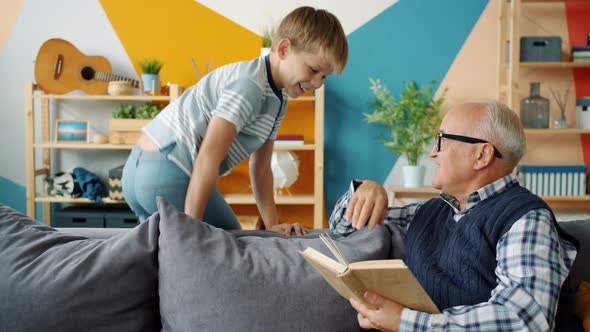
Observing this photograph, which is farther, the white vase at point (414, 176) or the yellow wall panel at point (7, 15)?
the yellow wall panel at point (7, 15)

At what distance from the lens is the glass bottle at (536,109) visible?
13.2 ft

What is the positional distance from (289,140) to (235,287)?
2800mm

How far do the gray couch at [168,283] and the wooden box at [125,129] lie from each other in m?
2.60

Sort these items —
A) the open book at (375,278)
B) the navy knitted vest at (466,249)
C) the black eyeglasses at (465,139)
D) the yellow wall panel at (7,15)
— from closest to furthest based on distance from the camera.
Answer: the open book at (375,278), the navy knitted vest at (466,249), the black eyeglasses at (465,139), the yellow wall panel at (7,15)

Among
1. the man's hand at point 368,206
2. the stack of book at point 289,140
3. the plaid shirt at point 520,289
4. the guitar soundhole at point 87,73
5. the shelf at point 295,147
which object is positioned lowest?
A: the plaid shirt at point 520,289

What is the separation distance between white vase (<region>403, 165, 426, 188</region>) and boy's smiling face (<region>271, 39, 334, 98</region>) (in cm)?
244

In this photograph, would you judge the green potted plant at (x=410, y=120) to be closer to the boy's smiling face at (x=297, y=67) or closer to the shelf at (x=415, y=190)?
the shelf at (x=415, y=190)

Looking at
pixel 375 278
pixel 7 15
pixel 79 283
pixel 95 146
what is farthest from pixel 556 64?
pixel 7 15

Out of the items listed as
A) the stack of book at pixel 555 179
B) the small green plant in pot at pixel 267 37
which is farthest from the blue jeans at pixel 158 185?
the stack of book at pixel 555 179

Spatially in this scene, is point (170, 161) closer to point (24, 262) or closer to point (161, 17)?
point (24, 262)

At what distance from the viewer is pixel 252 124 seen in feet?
5.71

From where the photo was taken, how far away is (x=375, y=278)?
1037 mm

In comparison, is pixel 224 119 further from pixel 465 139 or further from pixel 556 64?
pixel 556 64

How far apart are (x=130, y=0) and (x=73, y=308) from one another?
3.41 m
